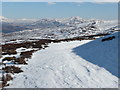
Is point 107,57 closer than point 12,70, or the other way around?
point 12,70

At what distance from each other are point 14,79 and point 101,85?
602cm

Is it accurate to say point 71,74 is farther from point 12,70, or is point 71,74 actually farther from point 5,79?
point 12,70

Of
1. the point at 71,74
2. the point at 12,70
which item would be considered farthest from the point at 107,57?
the point at 12,70

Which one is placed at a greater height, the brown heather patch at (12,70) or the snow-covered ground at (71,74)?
the snow-covered ground at (71,74)

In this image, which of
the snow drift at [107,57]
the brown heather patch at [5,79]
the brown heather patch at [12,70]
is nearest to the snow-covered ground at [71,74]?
the snow drift at [107,57]

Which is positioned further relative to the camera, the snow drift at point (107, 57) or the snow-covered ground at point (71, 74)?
the snow drift at point (107, 57)

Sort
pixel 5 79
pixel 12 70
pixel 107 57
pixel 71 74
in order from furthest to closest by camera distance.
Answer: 1. pixel 107 57
2. pixel 12 70
3. pixel 71 74
4. pixel 5 79

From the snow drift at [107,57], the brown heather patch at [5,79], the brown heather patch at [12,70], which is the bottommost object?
the brown heather patch at [12,70]

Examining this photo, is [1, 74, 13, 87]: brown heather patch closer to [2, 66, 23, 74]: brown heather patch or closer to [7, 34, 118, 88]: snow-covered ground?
[7, 34, 118, 88]: snow-covered ground

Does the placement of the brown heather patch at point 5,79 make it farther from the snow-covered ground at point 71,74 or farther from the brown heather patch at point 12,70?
the brown heather patch at point 12,70

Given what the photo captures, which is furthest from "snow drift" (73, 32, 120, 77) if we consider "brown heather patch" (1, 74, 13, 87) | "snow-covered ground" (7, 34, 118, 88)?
"brown heather patch" (1, 74, 13, 87)

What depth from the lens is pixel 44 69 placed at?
16.1 m

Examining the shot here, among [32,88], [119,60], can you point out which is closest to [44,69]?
[32,88]

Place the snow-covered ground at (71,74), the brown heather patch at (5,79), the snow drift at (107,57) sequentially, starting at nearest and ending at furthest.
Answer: the snow-covered ground at (71,74)
the brown heather patch at (5,79)
the snow drift at (107,57)
